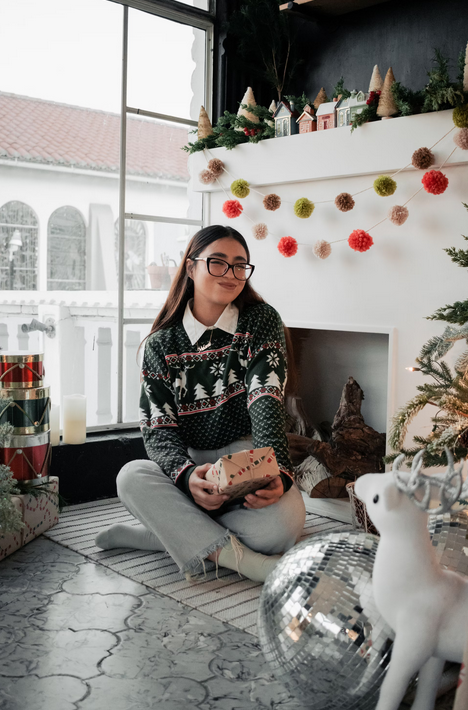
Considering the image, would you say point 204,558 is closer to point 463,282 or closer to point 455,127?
point 463,282

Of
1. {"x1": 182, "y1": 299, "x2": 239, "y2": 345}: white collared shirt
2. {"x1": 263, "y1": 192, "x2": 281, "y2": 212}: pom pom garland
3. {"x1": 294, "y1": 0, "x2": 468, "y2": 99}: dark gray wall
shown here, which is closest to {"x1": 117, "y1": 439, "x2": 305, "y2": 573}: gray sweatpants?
{"x1": 182, "y1": 299, "x2": 239, "y2": 345}: white collared shirt

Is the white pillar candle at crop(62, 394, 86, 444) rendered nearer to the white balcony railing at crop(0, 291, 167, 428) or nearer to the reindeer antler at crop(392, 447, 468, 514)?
the white balcony railing at crop(0, 291, 167, 428)

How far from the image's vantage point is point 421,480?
1.13 meters

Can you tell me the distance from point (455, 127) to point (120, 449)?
1.83 metres

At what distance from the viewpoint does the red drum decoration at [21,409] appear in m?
2.31

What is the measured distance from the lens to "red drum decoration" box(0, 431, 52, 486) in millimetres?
2301

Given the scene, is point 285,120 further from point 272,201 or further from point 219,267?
point 219,267

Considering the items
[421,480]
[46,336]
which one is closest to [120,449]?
[46,336]

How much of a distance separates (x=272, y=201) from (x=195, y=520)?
142 cm

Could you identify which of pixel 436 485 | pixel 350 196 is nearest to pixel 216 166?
pixel 350 196

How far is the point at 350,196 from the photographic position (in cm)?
259

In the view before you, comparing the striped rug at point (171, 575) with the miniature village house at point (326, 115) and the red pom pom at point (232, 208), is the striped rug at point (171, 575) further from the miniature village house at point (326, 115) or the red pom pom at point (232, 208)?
the miniature village house at point (326, 115)

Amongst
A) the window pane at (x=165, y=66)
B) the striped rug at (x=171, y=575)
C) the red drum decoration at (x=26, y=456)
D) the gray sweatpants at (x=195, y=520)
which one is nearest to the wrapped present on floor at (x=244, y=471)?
the gray sweatpants at (x=195, y=520)

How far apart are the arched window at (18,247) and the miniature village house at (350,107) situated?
1.28 metres
